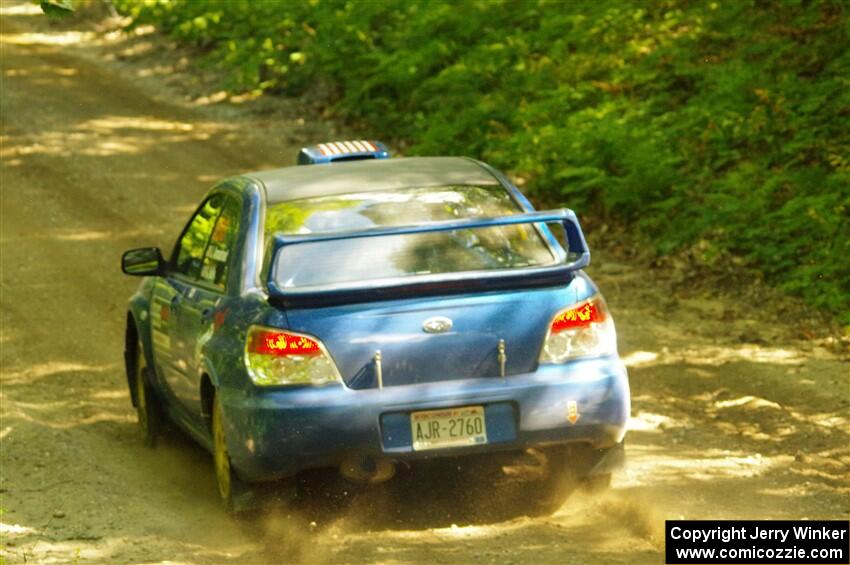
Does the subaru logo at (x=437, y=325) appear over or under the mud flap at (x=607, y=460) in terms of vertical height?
over

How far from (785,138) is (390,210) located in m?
7.43

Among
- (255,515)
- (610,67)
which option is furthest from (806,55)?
(255,515)

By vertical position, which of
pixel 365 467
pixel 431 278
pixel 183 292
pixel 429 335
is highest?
pixel 431 278

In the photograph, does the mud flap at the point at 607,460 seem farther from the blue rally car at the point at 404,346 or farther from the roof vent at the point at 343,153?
the roof vent at the point at 343,153

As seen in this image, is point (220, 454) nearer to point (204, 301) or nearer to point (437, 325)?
point (204, 301)

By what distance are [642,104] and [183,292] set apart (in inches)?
336

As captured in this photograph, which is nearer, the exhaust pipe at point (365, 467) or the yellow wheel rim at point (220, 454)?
the exhaust pipe at point (365, 467)

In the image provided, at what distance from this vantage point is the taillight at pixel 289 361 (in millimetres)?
Result: 6270

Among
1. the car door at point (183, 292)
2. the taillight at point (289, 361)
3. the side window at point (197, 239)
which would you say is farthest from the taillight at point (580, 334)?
the side window at point (197, 239)

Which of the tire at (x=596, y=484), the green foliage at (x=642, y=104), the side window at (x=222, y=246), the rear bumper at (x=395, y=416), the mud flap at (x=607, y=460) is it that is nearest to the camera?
the rear bumper at (x=395, y=416)

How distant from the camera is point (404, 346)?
20.7 ft

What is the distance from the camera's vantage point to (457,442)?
6324 mm

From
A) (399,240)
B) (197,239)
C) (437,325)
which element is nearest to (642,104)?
(197,239)

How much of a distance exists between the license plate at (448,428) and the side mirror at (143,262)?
8.34 ft
